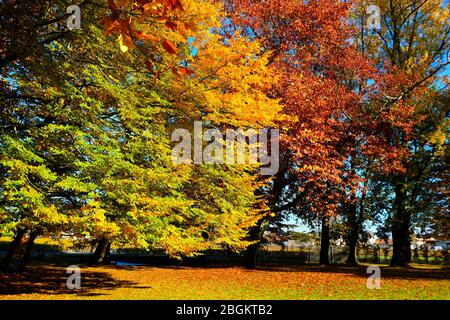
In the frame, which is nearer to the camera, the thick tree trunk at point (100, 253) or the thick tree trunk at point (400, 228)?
the thick tree trunk at point (100, 253)

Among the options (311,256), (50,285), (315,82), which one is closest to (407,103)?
(315,82)

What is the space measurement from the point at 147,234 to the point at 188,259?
58.5 ft

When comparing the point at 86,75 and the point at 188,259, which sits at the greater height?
the point at 86,75

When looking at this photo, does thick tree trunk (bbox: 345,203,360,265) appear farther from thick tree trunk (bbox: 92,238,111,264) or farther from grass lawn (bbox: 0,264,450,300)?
thick tree trunk (bbox: 92,238,111,264)

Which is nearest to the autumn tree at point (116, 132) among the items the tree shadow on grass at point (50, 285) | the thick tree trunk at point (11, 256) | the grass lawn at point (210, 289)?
the grass lawn at point (210, 289)

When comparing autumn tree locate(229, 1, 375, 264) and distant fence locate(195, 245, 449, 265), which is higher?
autumn tree locate(229, 1, 375, 264)

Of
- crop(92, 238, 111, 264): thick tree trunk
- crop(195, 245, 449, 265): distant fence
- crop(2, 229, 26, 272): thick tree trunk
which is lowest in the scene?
crop(195, 245, 449, 265): distant fence

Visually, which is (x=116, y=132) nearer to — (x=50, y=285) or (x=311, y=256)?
(x=50, y=285)

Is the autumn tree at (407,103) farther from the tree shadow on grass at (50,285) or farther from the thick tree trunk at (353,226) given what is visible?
the tree shadow on grass at (50,285)

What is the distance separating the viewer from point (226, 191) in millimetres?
13133

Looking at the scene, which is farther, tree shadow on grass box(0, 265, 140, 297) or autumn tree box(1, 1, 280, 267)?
tree shadow on grass box(0, 265, 140, 297)

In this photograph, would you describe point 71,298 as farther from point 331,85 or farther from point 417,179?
point 417,179

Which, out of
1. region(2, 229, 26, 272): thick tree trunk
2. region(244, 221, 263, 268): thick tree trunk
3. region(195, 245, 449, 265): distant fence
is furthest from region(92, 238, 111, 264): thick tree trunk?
region(195, 245, 449, 265): distant fence
